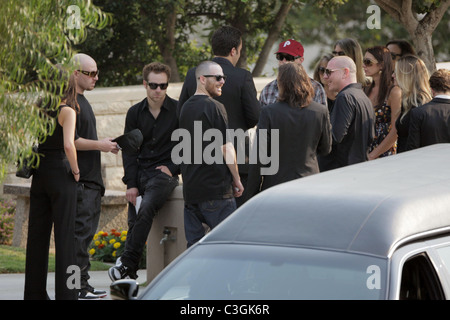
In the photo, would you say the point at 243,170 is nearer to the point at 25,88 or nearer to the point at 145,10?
the point at 25,88

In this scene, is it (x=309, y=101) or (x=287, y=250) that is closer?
(x=287, y=250)

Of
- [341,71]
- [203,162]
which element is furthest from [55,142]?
[341,71]

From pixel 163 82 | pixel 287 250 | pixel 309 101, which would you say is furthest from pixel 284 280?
pixel 163 82

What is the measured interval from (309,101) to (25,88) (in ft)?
9.14

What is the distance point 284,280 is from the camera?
3.82 meters

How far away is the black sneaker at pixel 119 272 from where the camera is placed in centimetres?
795

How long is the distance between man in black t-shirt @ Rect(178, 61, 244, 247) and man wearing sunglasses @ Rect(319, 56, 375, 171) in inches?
37.7

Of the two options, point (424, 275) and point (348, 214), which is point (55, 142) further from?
point (424, 275)

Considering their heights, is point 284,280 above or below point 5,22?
below

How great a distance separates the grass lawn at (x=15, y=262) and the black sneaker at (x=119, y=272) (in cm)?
206

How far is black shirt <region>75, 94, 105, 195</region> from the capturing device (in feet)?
24.5

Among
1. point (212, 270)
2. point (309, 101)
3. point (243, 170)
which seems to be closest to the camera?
point (212, 270)

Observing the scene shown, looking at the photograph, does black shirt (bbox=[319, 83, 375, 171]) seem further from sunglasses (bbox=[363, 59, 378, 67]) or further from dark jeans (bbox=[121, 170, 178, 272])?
dark jeans (bbox=[121, 170, 178, 272])

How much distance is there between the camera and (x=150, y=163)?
8.17 m
